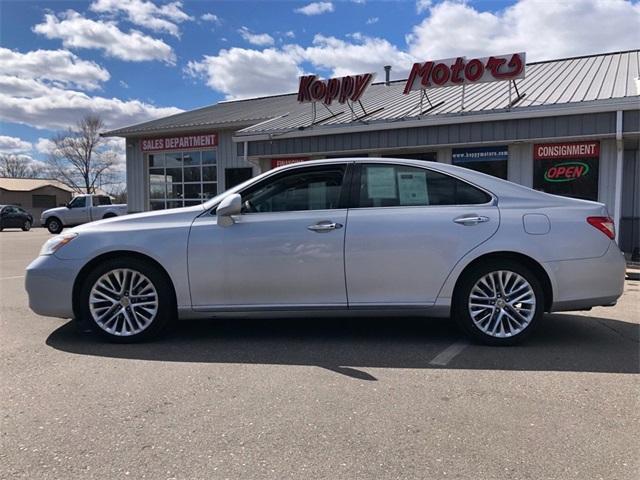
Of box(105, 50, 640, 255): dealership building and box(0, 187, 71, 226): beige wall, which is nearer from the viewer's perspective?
box(105, 50, 640, 255): dealership building

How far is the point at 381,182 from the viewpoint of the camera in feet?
15.7

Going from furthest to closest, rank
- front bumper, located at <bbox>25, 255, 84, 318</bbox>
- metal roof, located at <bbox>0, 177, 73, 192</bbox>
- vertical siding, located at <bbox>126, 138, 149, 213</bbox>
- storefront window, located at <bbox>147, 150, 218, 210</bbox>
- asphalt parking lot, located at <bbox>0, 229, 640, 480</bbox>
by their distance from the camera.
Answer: metal roof, located at <bbox>0, 177, 73, 192</bbox>, vertical siding, located at <bbox>126, 138, 149, 213</bbox>, storefront window, located at <bbox>147, 150, 218, 210</bbox>, front bumper, located at <bbox>25, 255, 84, 318</bbox>, asphalt parking lot, located at <bbox>0, 229, 640, 480</bbox>

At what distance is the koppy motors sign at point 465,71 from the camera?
11.3 m

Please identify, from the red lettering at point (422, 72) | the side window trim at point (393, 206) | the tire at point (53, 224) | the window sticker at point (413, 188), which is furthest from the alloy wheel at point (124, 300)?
the tire at point (53, 224)

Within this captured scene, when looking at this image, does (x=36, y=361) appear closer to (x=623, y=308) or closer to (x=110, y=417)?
(x=110, y=417)

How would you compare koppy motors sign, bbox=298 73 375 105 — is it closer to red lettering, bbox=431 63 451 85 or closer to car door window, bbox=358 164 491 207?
red lettering, bbox=431 63 451 85

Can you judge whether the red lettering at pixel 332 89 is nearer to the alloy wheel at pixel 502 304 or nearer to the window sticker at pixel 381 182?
the window sticker at pixel 381 182

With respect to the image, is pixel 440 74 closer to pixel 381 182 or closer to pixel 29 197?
pixel 381 182

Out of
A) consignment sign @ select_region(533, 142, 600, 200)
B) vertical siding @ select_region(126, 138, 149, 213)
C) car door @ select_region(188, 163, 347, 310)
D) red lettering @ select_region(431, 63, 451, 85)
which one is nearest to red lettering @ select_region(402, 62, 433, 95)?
red lettering @ select_region(431, 63, 451, 85)

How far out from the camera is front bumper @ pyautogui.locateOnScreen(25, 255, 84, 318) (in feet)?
15.3

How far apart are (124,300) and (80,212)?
78.4 feet

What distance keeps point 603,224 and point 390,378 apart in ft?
7.71

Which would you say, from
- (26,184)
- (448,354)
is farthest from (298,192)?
(26,184)

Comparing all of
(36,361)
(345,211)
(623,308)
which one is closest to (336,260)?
(345,211)
